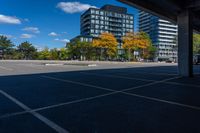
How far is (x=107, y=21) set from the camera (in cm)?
12638

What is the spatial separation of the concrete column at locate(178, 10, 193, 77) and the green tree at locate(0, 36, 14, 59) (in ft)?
246

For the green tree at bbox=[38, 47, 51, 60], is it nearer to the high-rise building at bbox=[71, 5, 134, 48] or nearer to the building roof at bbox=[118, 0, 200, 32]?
the high-rise building at bbox=[71, 5, 134, 48]

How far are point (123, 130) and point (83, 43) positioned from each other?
239ft

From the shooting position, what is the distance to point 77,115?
501 centimetres

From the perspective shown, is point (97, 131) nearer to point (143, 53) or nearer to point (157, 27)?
point (143, 53)

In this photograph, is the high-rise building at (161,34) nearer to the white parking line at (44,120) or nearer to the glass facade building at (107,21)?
the glass facade building at (107,21)

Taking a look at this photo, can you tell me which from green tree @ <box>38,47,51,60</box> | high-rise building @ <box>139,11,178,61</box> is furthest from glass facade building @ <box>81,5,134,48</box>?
green tree @ <box>38,47,51,60</box>

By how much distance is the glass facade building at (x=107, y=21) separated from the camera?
396 feet

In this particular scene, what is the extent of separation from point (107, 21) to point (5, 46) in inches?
2653

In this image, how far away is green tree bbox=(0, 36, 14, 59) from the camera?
76500mm

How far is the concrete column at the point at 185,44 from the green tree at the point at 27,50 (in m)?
78.0

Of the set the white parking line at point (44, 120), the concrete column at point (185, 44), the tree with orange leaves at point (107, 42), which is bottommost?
the white parking line at point (44, 120)

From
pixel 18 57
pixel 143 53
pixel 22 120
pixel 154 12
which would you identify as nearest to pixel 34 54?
pixel 18 57

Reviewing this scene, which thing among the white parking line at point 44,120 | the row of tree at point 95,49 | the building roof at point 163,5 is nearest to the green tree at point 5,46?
the row of tree at point 95,49
